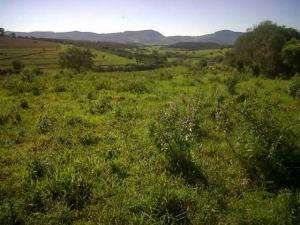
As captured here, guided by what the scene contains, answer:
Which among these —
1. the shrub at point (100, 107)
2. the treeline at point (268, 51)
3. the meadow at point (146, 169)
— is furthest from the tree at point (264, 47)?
the shrub at point (100, 107)

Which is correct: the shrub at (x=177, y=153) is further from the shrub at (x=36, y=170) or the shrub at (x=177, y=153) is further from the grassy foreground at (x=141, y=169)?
the shrub at (x=36, y=170)

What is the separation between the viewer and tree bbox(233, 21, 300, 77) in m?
38.7

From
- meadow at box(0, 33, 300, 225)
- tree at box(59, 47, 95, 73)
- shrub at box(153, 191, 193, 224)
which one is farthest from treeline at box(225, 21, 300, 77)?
shrub at box(153, 191, 193, 224)

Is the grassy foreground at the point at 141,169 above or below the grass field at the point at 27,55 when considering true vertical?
above

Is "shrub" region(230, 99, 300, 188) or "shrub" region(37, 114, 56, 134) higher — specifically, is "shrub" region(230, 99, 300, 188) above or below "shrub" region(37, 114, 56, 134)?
above

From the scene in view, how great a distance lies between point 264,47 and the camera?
4034 centimetres

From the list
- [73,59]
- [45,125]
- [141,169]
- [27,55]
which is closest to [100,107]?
[45,125]

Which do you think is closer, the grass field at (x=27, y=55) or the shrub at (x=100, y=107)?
the shrub at (x=100, y=107)

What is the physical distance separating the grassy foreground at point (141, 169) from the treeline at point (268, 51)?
2239 cm

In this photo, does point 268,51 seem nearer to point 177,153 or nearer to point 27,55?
point 177,153

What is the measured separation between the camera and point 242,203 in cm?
816

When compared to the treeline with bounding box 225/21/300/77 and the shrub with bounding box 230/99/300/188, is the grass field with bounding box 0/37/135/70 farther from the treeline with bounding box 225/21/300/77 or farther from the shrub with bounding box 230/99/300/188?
the shrub with bounding box 230/99/300/188

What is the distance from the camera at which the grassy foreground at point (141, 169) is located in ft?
25.2

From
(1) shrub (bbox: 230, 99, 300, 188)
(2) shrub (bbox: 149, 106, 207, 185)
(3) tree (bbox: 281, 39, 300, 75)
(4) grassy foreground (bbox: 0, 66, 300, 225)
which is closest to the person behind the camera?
(4) grassy foreground (bbox: 0, 66, 300, 225)
